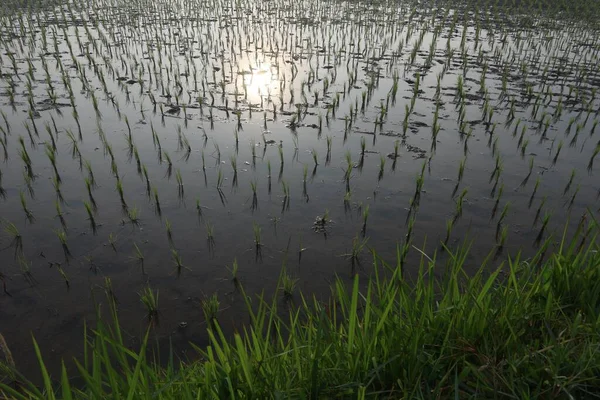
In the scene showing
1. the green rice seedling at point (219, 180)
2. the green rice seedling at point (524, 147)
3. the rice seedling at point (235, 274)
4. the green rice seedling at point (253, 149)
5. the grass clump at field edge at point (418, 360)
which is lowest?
the rice seedling at point (235, 274)

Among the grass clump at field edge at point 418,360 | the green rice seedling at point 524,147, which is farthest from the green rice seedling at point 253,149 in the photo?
the green rice seedling at point 524,147

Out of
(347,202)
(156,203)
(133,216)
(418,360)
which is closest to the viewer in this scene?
(418,360)

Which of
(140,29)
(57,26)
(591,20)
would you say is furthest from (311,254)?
(591,20)

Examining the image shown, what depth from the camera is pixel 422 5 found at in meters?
14.1

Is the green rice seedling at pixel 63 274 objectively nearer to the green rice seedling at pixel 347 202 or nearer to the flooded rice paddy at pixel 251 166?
the flooded rice paddy at pixel 251 166

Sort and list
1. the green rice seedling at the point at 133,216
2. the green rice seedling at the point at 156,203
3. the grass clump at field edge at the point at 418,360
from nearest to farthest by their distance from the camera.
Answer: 1. the grass clump at field edge at the point at 418,360
2. the green rice seedling at the point at 133,216
3. the green rice seedling at the point at 156,203

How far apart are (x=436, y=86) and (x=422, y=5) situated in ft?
29.5

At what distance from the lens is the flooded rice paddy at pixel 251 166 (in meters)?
3.03

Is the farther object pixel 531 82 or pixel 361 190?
pixel 531 82

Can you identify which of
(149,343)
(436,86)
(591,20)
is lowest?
(149,343)

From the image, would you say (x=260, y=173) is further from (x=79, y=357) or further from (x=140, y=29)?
(x=140, y=29)

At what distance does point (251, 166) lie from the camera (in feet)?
15.0

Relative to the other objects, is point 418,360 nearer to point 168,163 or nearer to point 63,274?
point 63,274

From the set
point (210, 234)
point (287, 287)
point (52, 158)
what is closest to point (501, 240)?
point (287, 287)
